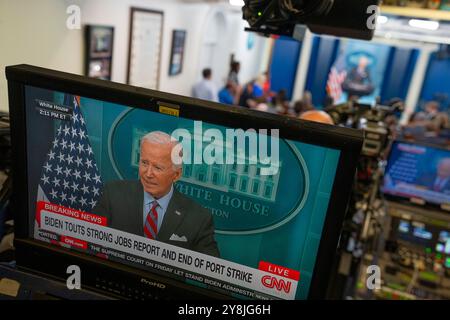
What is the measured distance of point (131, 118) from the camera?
3.10 ft

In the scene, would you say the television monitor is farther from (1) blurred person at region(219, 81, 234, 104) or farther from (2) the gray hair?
(1) blurred person at region(219, 81, 234, 104)

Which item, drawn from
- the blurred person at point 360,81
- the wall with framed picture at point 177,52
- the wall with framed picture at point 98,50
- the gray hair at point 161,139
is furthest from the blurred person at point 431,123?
the gray hair at point 161,139

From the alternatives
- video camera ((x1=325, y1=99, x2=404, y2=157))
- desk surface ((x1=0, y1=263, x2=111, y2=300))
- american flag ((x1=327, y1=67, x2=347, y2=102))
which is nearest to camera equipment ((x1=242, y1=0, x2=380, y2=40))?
video camera ((x1=325, y1=99, x2=404, y2=157))

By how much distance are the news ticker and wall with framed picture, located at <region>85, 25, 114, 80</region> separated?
2507 mm

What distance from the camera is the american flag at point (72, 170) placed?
0.99m

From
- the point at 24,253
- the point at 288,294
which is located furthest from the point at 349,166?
the point at 24,253

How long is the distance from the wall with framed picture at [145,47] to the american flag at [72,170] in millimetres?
3432

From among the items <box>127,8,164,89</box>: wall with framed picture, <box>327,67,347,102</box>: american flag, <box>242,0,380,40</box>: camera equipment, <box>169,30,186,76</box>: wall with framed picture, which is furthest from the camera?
<box>327,67,347,102</box>: american flag

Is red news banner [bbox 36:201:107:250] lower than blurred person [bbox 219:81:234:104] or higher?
higher

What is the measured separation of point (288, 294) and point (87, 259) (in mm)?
510

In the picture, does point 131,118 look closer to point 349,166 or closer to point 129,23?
point 349,166

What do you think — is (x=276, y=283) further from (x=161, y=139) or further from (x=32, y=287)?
(x=32, y=287)

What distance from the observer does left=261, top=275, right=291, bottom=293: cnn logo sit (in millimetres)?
981

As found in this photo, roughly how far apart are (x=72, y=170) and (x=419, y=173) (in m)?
2.22
